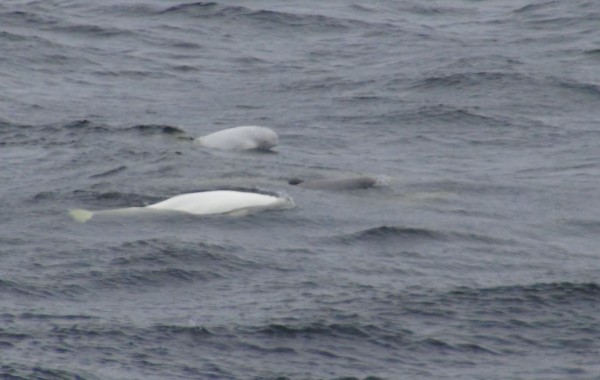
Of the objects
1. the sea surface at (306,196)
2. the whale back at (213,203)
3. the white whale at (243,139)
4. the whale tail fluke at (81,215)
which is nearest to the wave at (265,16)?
the sea surface at (306,196)

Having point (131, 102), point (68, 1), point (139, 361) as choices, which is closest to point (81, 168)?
point (131, 102)

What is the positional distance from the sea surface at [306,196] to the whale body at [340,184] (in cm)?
15

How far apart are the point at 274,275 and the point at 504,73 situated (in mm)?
12019

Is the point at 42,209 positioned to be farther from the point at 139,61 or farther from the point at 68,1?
the point at 68,1

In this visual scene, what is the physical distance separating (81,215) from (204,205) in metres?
1.30

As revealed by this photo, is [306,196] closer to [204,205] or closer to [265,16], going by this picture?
[204,205]

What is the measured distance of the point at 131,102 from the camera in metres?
23.3

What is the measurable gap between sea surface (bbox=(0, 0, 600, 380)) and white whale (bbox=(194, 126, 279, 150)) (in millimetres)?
215

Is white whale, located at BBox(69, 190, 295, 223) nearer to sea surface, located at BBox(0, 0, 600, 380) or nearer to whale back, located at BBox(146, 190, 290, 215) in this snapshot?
whale back, located at BBox(146, 190, 290, 215)

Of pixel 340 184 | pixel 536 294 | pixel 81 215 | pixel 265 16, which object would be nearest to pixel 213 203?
pixel 81 215

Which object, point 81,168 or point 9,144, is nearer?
A: point 81,168

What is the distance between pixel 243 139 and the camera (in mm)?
19375

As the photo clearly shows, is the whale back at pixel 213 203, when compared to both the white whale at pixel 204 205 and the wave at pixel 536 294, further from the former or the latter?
the wave at pixel 536 294

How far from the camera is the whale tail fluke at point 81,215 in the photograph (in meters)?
15.3
